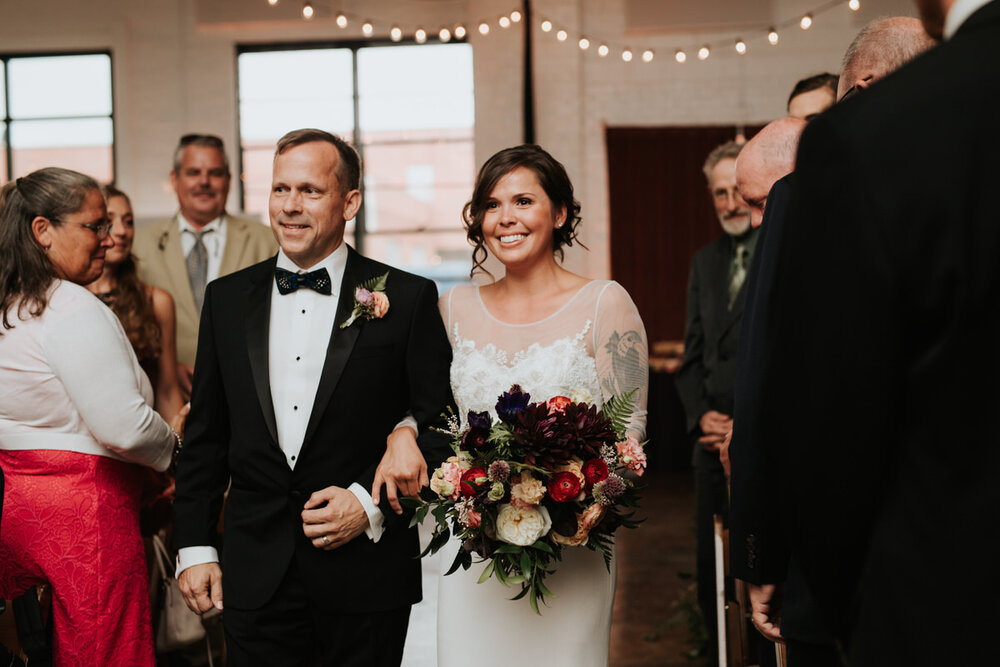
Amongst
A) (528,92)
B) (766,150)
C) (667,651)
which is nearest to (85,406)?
(766,150)

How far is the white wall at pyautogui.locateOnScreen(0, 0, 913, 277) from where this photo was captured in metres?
10.9

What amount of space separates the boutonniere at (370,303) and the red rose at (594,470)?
2.33 ft

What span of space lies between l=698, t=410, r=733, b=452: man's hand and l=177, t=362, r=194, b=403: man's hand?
2.29 m

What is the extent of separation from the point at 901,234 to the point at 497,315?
1928mm

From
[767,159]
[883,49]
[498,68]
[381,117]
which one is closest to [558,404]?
[767,159]

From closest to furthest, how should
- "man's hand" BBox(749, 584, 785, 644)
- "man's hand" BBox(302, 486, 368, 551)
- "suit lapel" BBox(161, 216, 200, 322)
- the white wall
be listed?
"man's hand" BBox(749, 584, 785, 644) → "man's hand" BBox(302, 486, 368, 551) → "suit lapel" BBox(161, 216, 200, 322) → the white wall

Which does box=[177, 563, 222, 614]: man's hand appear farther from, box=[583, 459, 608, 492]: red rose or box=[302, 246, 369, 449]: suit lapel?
box=[583, 459, 608, 492]: red rose

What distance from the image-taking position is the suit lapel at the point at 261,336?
246cm

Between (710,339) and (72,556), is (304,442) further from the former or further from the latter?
(710,339)

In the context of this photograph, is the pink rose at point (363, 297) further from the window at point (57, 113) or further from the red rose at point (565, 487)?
the window at point (57, 113)

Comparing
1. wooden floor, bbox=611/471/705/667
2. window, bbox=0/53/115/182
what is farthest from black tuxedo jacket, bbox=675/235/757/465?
window, bbox=0/53/115/182

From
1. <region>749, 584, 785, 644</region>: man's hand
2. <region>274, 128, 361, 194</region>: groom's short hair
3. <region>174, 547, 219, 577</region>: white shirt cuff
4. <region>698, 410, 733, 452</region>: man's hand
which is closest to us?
<region>749, 584, 785, 644</region>: man's hand

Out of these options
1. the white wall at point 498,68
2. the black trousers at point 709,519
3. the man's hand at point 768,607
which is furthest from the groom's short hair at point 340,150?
the white wall at point 498,68

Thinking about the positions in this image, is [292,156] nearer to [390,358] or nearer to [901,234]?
[390,358]
